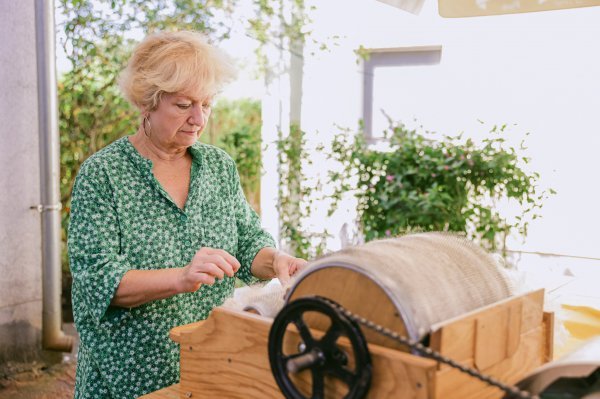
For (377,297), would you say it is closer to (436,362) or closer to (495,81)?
(436,362)

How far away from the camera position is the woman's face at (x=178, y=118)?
201 centimetres

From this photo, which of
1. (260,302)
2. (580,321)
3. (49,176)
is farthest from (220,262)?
(49,176)

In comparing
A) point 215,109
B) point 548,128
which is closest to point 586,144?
point 548,128

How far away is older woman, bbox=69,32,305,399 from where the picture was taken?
6.16ft

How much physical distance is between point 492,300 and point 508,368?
131mm

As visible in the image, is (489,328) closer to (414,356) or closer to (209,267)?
(414,356)

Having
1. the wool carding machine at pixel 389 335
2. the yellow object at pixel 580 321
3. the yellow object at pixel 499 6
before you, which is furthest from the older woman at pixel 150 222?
the yellow object at pixel 499 6

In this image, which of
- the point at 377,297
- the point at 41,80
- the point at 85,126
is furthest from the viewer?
the point at 85,126

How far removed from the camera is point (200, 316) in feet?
6.89

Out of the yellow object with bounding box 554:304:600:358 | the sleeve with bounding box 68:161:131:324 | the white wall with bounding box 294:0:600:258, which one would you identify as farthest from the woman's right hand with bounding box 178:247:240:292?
the white wall with bounding box 294:0:600:258

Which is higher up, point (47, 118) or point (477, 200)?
point (47, 118)

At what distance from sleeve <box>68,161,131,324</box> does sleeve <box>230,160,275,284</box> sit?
0.45 m

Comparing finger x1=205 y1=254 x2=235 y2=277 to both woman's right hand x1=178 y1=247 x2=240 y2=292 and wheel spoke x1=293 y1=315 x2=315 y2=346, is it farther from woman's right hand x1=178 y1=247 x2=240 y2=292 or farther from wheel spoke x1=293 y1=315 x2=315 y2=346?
wheel spoke x1=293 y1=315 x2=315 y2=346

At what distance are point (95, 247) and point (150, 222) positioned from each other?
21 centimetres
